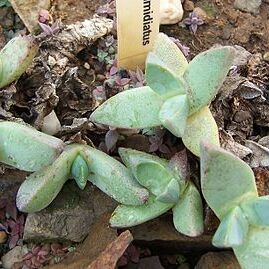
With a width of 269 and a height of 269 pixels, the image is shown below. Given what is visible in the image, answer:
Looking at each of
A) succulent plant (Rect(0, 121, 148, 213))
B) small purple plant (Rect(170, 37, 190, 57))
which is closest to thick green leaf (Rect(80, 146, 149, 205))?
succulent plant (Rect(0, 121, 148, 213))

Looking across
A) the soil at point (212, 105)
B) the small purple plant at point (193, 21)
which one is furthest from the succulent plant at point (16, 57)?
the small purple plant at point (193, 21)

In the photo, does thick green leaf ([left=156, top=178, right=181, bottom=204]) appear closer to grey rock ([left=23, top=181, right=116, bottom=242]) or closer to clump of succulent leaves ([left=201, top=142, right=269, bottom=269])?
clump of succulent leaves ([left=201, top=142, right=269, bottom=269])

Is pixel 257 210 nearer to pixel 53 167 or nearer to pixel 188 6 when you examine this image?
pixel 53 167

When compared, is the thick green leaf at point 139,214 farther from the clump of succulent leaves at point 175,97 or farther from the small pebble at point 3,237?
A: the small pebble at point 3,237

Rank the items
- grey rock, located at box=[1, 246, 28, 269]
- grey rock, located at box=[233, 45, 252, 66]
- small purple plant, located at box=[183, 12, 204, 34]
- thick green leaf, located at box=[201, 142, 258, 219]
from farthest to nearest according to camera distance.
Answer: small purple plant, located at box=[183, 12, 204, 34] → grey rock, located at box=[233, 45, 252, 66] → grey rock, located at box=[1, 246, 28, 269] → thick green leaf, located at box=[201, 142, 258, 219]

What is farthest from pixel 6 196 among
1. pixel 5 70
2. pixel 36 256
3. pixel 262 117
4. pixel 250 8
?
pixel 250 8

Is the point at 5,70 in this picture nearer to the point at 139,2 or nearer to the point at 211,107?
the point at 139,2
